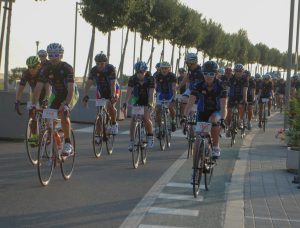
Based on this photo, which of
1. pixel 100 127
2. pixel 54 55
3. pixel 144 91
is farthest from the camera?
pixel 100 127

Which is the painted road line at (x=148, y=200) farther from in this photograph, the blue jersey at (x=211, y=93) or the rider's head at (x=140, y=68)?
the rider's head at (x=140, y=68)

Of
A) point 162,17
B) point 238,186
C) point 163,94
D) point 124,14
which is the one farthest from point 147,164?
point 162,17

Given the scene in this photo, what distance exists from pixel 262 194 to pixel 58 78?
3512 mm

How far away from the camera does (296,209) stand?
7.95 m

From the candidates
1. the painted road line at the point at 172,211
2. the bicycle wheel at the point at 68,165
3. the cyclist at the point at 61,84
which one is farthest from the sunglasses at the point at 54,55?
the painted road line at the point at 172,211

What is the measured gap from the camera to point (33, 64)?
449 inches

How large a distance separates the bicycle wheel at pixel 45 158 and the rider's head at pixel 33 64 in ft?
9.30

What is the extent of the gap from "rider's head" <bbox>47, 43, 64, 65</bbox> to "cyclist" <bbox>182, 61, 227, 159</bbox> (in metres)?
2.06

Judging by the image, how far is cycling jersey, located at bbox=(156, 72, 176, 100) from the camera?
14852mm

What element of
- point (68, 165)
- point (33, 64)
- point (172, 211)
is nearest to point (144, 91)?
point (33, 64)

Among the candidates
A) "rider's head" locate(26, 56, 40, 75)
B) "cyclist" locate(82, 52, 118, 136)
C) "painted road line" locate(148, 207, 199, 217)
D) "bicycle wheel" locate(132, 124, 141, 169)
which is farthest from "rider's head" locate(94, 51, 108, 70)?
"painted road line" locate(148, 207, 199, 217)

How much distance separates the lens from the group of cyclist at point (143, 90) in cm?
921

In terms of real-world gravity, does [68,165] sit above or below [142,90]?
below

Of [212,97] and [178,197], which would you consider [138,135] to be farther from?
[178,197]
